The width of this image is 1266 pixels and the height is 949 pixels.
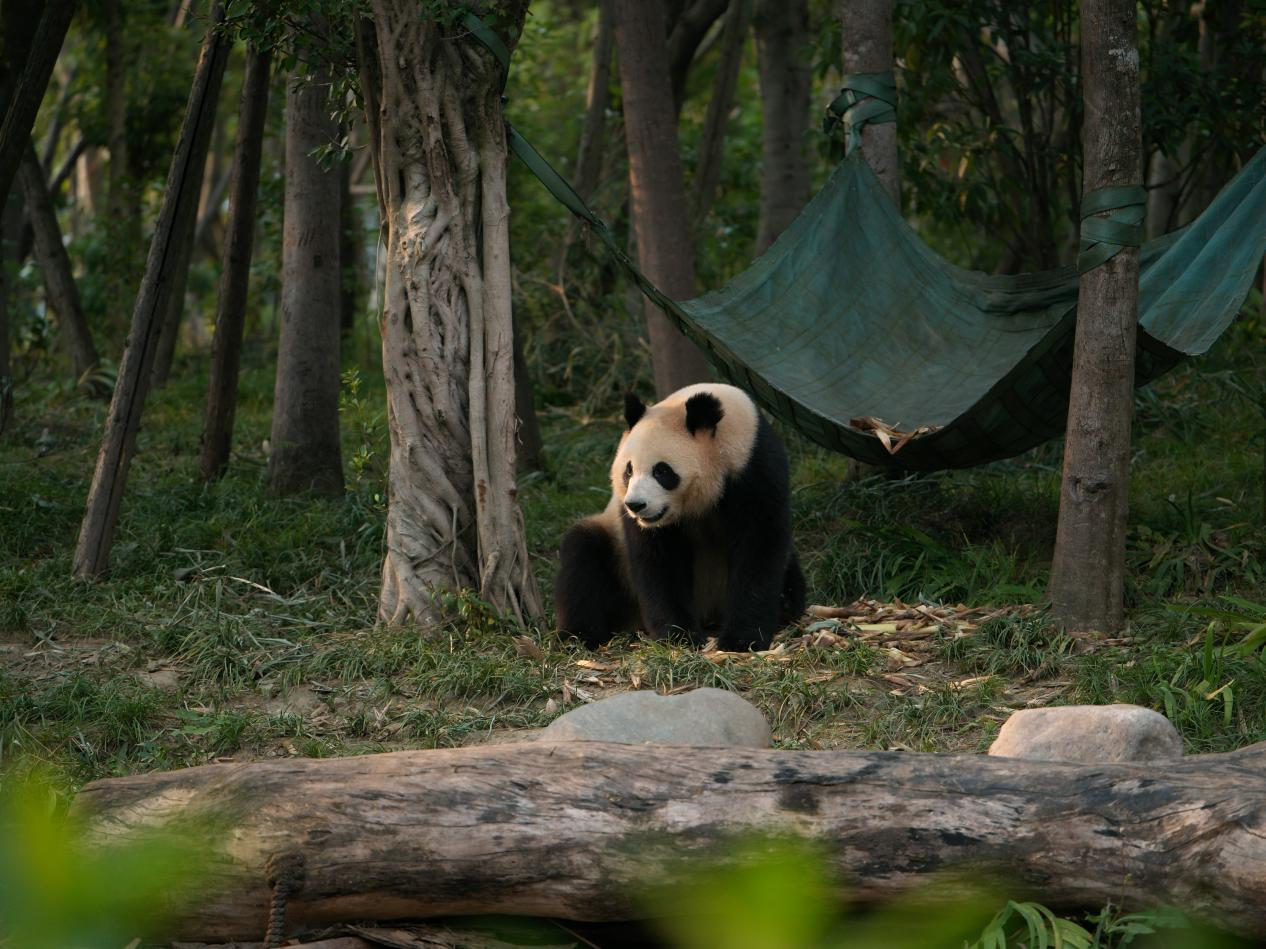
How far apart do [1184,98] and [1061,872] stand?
6.39 metres

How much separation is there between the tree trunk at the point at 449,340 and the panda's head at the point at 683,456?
49cm

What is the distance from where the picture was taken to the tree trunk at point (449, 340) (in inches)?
203

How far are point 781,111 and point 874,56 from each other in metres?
2.78

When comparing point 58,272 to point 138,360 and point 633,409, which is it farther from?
point 633,409

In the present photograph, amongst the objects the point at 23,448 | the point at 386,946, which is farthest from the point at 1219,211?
the point at 23,448

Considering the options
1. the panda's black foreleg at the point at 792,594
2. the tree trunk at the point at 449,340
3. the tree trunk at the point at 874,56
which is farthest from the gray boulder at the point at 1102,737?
the tree trunk at the point at 874,56

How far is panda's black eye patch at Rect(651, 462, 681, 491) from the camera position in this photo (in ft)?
16.8

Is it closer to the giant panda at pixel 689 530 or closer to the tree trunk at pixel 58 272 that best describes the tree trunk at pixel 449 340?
the giant panda at pixel 689 530

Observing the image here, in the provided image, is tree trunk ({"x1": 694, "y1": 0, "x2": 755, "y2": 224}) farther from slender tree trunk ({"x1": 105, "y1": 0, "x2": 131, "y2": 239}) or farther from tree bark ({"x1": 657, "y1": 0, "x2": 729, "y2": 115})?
slender tree trunk ({"x1": 105, "y1": 0, "x2": 131, "y2": 239})

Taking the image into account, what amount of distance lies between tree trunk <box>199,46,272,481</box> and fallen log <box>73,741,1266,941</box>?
4.46 m

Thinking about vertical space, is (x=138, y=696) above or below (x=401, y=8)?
below

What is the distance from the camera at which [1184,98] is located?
25.6ft

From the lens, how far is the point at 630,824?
Result: 2.71 m

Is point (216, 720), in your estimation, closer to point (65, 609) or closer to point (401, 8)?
point (65, 609)
